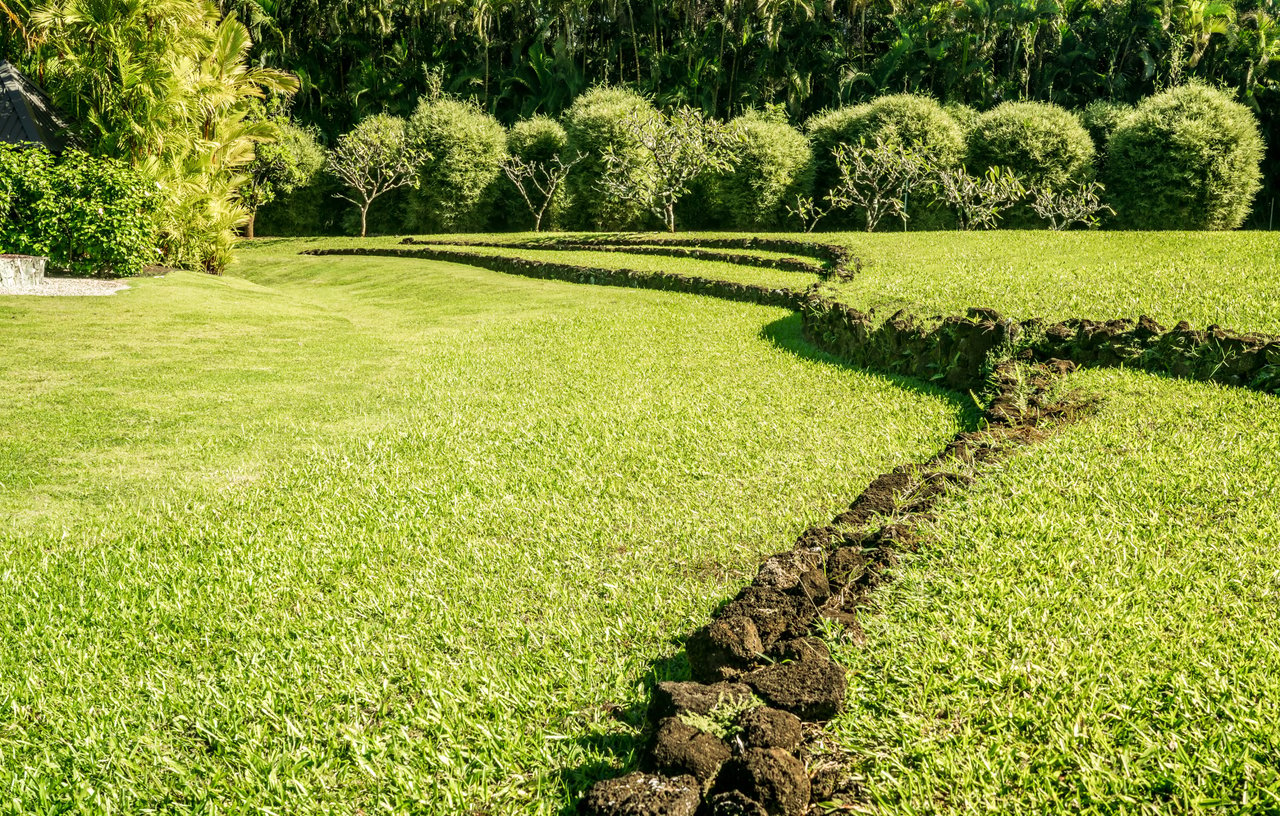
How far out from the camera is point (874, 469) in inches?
221

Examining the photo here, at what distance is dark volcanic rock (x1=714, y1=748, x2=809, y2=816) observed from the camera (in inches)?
89.8

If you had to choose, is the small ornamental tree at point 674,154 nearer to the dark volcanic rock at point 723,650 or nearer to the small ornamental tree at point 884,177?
the small ornamental tree at point 884,177

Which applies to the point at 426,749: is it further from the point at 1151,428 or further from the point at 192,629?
the point at 1151,428

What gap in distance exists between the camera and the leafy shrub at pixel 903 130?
28.3 meters

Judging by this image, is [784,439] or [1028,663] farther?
[784,439]

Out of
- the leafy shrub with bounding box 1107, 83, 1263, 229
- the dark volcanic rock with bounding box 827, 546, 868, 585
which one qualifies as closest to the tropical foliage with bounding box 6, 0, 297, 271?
the dark volcanic rock with bounding box 827, 546, 868, 585

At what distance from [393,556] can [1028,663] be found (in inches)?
120

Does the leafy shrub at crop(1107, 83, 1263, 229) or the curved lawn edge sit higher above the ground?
the leafy shrub at crop(1107, 83, 1263, 229)

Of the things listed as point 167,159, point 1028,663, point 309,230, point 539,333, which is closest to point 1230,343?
point 1028,663

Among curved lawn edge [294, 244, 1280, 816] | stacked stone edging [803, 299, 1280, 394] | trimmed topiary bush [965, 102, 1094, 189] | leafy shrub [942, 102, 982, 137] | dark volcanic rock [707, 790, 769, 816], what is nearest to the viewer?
dark volcanic rock [707, 790, 769, 816]

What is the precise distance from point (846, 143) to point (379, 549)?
29.5 meters

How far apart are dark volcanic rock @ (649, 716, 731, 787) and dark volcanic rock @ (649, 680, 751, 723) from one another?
148 mm

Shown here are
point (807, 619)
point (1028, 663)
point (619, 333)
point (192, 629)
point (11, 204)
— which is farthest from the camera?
point (11, 204)

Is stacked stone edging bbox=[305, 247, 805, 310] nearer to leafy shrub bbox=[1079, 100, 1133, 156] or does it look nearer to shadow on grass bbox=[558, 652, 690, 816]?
shadow on grass bbox=[558, 652, 690, 816]
